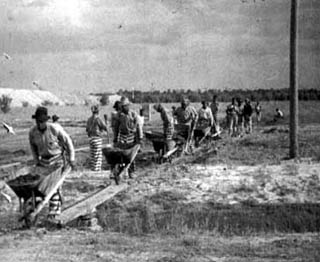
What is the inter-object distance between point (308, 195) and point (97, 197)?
4.77 meters

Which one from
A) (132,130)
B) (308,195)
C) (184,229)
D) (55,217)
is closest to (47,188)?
(55,217)

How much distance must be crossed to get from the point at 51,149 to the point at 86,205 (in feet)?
4.37

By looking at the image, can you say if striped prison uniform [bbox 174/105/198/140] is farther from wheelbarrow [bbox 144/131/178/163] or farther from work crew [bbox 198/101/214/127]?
work crew [bbox 198/101/214/127]

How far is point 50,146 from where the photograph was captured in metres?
8.68

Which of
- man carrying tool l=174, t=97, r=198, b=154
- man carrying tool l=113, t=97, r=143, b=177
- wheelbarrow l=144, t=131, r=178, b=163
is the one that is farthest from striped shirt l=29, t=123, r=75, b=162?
man carrying tool l=174, t=97, r=198, b=154

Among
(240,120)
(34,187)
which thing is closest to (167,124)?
(34,187)

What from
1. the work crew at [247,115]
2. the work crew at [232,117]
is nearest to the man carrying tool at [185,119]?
the work crew at [232,117]

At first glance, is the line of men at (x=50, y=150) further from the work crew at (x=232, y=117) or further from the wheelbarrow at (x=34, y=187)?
the work crew at (x=232, y=117)

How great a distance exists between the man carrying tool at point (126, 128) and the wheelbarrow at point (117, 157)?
21 centimetres

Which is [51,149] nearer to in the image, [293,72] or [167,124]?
[167,124]

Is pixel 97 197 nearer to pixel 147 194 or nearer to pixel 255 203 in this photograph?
pixel 147 194

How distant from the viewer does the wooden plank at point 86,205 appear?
29.1 feet

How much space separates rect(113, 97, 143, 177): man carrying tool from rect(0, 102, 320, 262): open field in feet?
2.58

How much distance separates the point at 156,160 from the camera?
1809 cm
